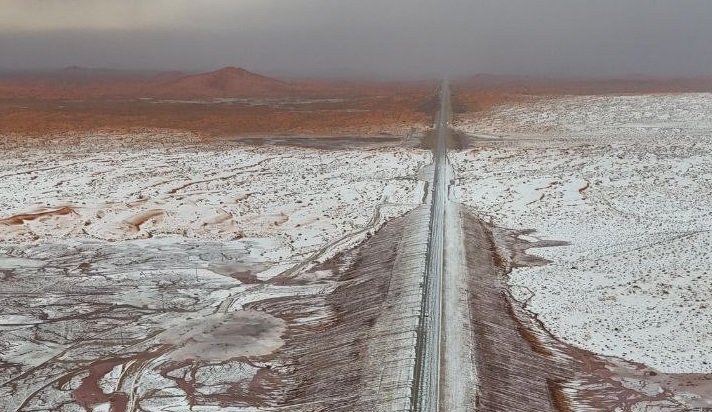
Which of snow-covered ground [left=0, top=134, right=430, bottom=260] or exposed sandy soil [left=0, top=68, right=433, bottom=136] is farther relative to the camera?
exposed sandy soil [left=0, top=68, right=433, bottom=136]

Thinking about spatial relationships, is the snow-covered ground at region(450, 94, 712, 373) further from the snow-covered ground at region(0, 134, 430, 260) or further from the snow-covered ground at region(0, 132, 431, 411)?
the snow-covered ground at region(0, 132, 431, 411)

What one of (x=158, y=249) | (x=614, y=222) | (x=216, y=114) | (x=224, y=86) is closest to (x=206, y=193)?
(x=158, y=249)

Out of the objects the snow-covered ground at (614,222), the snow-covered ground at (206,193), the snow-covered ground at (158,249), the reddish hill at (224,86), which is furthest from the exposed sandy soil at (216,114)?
the snow-covered ground at (158,249)

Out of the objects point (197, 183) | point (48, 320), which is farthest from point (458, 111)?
point (48, 320)

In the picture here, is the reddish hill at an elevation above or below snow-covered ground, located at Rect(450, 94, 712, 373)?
above

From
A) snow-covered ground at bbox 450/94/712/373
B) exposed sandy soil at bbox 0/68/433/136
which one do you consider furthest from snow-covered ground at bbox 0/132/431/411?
exposed sandy soil at bbox 0/68/433/136

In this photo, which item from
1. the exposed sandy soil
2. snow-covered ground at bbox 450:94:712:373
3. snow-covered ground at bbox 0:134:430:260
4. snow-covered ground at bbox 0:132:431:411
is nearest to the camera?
snow-covered ground at bbox 0:132:431:411

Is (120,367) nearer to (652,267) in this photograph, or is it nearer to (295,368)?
(295,368)

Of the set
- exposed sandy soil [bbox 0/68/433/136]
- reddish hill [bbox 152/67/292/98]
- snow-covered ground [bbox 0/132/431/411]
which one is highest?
reddish hill [bbox 152/67/292/98]
